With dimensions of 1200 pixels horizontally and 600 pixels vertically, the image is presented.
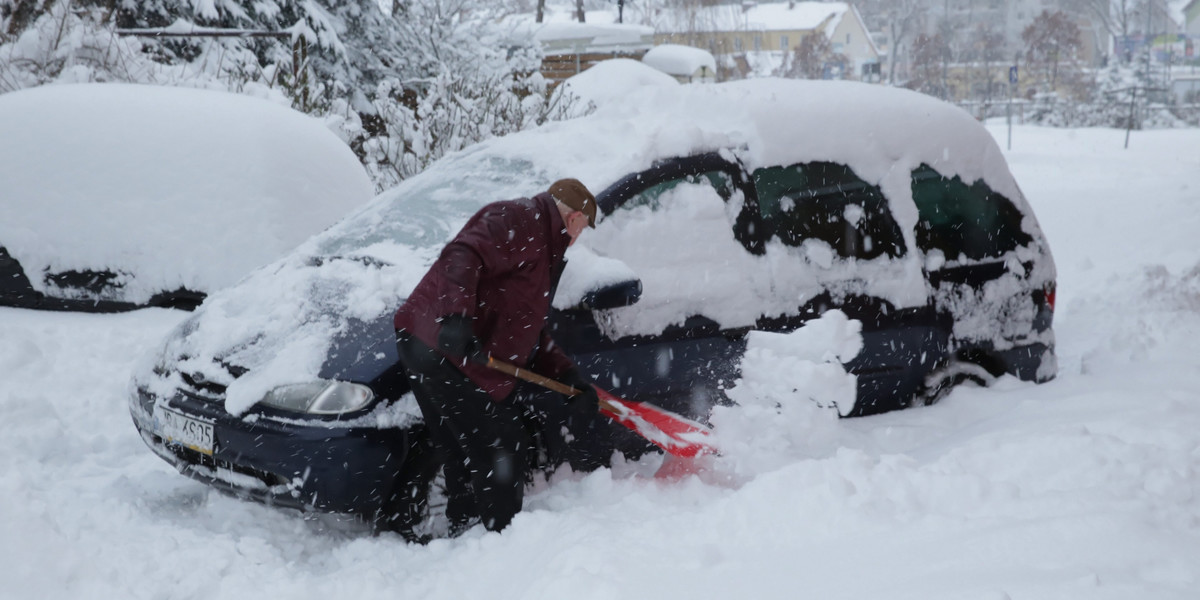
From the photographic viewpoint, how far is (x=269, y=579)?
3180mm

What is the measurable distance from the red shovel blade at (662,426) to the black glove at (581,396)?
0.53 ft

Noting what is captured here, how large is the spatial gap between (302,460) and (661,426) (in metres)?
1.33

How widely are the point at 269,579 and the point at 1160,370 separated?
14.0 ft

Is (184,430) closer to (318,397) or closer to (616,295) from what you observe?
(318,397)

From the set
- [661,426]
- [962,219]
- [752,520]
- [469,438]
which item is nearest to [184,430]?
[469,438]

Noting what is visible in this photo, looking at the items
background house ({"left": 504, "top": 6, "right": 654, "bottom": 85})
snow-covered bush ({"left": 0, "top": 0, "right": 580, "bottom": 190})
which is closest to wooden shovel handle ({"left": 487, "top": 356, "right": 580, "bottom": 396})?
snow-covered bush ({"left": 0, "top": 0, "right": 580, "bottom": 190})

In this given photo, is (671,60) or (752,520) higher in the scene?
(671,60)

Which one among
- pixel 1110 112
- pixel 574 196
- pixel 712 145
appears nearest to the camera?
pixel 574 196

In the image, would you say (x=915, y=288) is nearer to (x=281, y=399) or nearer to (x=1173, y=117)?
(x=281, y=399)

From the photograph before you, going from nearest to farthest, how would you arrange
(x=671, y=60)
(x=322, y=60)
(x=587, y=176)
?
(x=587, y=176), (x=322, y=60), (x=671, y=60)

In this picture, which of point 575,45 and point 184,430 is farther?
point 575,45

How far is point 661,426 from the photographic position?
3.77m

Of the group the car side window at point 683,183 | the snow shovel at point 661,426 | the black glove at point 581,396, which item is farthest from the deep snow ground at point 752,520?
the car side window at point 683,183

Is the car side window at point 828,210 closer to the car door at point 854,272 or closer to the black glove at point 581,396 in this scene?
the car door at point 854,272
